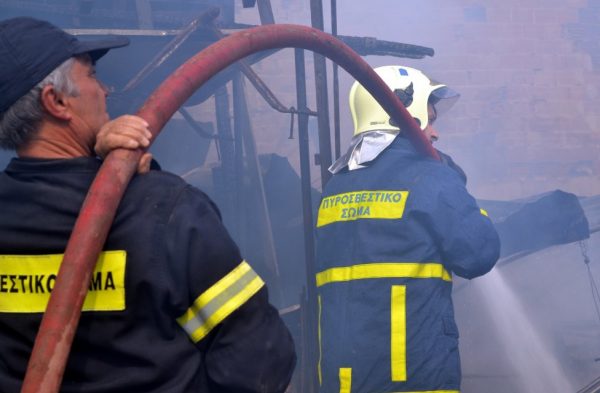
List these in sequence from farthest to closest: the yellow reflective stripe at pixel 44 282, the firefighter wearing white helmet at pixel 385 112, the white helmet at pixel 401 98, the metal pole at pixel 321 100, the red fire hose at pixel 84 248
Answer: the metal pole at pixel 321 100 < the white helmet at pixel 401 98 < the firefighter wearing white helmet at pixel 385 112 < the yellow reflective stripe at pixel 44 282 < the red fire hose at pixel 84 248

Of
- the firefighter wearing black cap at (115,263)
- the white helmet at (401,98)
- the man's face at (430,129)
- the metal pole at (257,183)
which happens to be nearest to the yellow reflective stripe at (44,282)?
the firefighter wearing black cap at (115,263)

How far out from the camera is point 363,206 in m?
3.11

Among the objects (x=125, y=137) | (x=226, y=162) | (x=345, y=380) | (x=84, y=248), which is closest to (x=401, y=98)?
(x=345, y=380)

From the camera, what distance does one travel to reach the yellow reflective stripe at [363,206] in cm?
302

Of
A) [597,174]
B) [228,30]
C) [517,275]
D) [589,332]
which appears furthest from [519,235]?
[597,174]

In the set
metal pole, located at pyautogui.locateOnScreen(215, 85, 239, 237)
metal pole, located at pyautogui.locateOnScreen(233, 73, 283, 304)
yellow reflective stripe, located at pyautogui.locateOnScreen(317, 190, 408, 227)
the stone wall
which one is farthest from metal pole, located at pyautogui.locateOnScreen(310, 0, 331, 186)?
the stone wall

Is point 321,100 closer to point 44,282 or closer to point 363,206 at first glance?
point 363,206

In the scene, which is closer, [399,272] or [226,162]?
[399,272]

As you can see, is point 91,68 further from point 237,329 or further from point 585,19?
point 585,19

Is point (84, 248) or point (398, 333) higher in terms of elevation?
point (84, 248)

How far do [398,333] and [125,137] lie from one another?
1.70 m

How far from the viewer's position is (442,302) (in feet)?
9.76

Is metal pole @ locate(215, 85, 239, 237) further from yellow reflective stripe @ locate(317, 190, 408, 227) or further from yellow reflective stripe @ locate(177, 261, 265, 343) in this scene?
yellow reflective stripe @ locate(177, 261, 265, 343)

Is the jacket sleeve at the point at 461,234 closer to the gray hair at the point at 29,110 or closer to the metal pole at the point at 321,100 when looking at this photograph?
the metal pole at the point at 321,100
